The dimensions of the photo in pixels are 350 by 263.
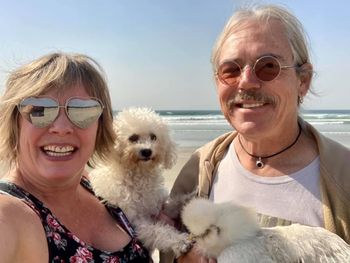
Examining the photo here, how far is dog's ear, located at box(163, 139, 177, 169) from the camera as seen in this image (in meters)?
4.06

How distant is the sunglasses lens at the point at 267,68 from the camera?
7.46 ft

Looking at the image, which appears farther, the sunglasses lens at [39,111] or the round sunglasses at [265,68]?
the round sunglasses at [265,68]

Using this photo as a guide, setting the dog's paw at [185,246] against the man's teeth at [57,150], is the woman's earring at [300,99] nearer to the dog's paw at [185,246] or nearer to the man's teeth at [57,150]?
the dog's paw at [185,246]

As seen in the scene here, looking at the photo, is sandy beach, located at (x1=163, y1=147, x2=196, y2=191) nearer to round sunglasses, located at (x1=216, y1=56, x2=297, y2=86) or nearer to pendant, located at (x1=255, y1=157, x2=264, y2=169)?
pendant, located at (x1=255, y1=157, x2=264, y2=169)

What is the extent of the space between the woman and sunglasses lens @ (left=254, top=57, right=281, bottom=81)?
841mm

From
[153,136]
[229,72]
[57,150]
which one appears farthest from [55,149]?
[153,136]

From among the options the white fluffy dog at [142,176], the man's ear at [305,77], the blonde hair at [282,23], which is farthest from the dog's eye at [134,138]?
the man's ear at [305,77]

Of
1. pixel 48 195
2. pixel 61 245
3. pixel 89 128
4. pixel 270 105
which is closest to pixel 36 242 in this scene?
pixel 61 245

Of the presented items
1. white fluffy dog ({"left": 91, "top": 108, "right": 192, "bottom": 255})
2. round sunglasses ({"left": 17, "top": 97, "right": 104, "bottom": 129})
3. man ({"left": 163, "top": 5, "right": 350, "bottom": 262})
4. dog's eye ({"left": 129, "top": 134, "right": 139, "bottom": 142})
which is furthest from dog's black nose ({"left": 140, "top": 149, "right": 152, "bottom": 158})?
round sunglasses ({"left": 17, "top": 97, "right": 104, "bottom": 129})

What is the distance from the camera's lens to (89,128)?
2.29 m

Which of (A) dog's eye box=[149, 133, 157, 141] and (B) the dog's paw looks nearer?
(B) the dog's paw

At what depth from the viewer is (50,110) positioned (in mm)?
2115

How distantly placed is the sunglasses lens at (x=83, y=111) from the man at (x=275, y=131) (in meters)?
0.71

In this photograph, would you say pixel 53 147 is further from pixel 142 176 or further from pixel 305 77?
pixel 142 176
